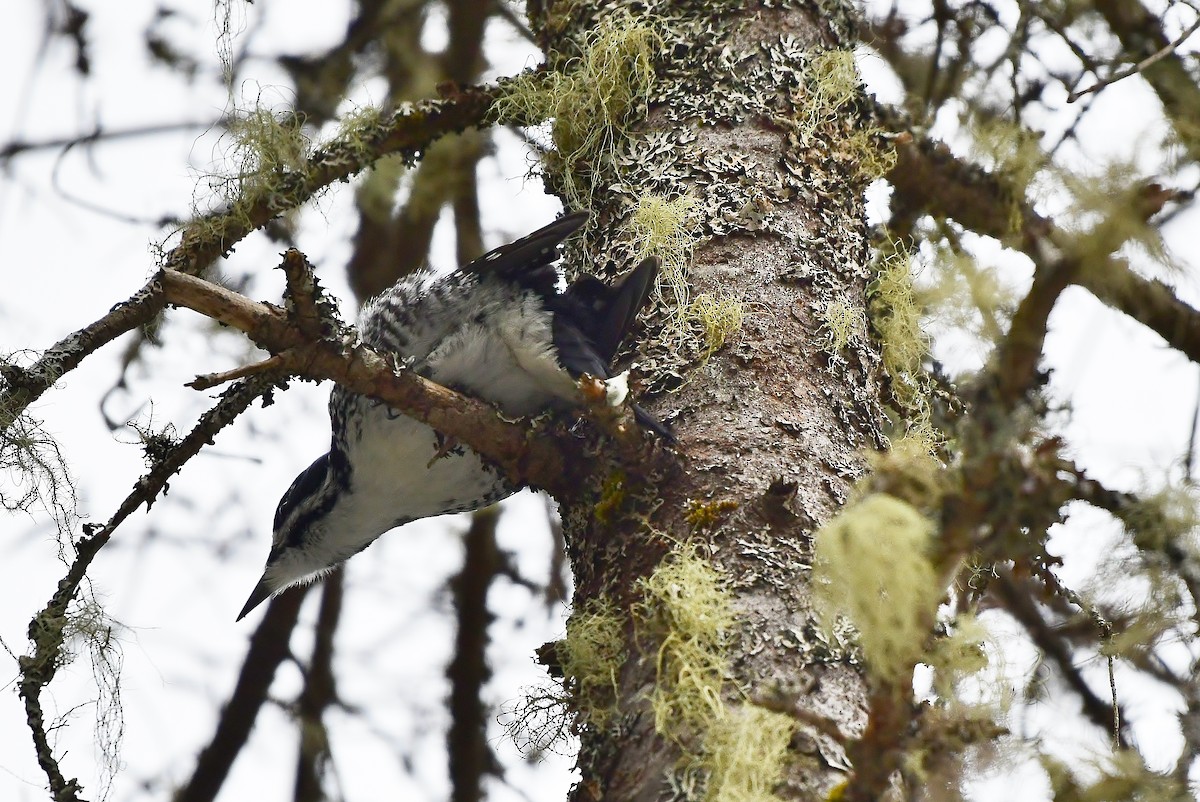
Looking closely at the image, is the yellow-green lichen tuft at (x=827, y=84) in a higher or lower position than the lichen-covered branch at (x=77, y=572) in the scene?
higher

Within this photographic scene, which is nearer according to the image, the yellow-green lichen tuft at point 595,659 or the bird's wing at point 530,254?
the yellow-green lichen tuft at point 595,659

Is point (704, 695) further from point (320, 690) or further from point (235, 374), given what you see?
point (320, 690)

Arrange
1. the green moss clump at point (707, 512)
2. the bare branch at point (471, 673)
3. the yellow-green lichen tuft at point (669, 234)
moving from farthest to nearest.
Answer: the bare branch at point (471, 673)
the yellow-green lichen tuft at point (669, 234)
the green moss clump at point (707, 512)

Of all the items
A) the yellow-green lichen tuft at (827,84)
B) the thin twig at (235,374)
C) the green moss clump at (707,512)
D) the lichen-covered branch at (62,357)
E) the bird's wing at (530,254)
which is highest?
the yellow-green lichen tuft at (827,84)

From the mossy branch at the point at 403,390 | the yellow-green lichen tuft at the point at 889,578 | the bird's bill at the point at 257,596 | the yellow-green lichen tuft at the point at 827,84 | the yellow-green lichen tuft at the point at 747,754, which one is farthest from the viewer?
the bird's bill at the point at 257,596

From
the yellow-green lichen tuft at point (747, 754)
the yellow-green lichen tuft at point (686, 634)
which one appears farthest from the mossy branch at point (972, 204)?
the yellow-green lichen tuft at point (747, 754)

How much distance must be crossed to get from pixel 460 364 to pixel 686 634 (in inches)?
37.7

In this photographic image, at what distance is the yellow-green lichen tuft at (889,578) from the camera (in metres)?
1.20

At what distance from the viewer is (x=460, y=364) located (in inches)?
101

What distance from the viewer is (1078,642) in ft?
7.36

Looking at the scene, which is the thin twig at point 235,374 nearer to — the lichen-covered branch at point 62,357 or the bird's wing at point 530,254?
the lichen-covered branch at point 62,357

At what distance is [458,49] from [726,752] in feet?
8.85

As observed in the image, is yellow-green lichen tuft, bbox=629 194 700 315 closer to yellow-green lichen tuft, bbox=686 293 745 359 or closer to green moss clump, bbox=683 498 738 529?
yellow-green lichen tuft, bbox=686 293 745 359

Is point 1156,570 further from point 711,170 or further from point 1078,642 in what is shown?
point 711,170
